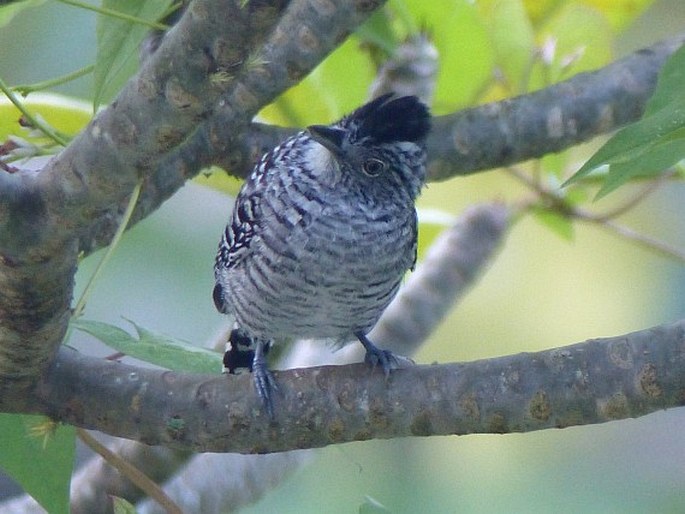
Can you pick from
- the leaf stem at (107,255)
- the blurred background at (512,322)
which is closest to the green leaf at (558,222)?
the blurred background at (512,322)

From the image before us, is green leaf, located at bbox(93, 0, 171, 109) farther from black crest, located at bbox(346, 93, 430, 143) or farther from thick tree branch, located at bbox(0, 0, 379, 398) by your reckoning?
black crest, located at bbox(346, 93, 430, 143)

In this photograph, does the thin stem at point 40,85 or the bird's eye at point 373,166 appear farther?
the bird's eye at point 373,166

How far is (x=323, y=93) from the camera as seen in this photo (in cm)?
177

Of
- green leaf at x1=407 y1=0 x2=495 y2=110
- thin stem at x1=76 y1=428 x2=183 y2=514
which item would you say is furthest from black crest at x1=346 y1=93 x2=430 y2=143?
thin stem at x1=76 y1=428 x2=183 y2=514

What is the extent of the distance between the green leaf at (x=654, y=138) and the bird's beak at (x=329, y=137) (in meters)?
0.71

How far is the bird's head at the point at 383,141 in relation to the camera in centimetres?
143

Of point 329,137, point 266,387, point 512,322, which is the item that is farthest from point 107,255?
point 512,322

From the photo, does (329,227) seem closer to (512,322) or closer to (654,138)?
(654,138)

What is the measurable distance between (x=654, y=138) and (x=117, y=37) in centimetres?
51

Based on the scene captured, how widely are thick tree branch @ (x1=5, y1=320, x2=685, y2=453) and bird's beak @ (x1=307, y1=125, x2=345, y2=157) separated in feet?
1.36

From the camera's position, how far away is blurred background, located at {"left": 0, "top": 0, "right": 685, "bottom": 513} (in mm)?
2918

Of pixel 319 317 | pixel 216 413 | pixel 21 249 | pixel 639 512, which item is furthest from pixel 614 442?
pixel 21 249

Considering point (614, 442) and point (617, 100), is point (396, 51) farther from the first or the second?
point (614, 442)

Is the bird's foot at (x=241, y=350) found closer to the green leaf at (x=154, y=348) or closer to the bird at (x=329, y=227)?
the bird at (x=329, y=227)
